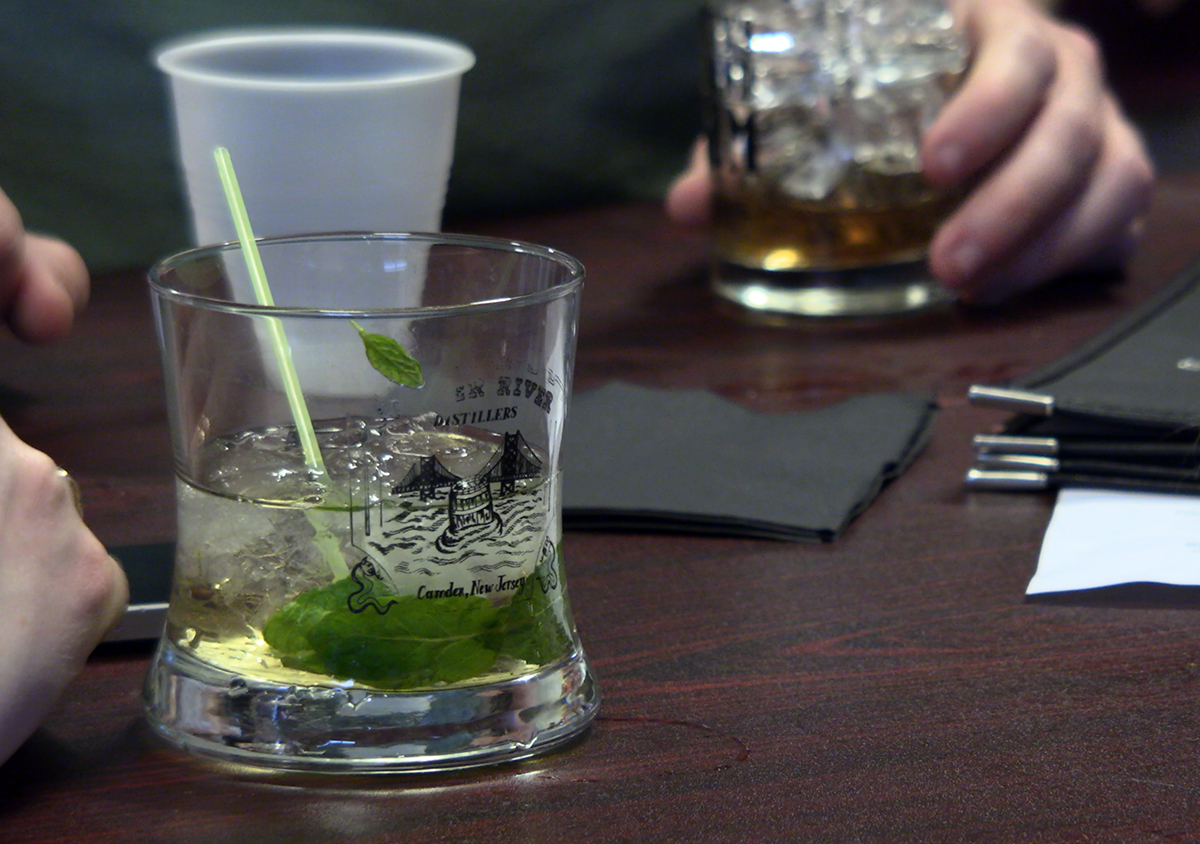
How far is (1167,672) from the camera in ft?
1.51

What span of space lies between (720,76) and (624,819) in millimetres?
678

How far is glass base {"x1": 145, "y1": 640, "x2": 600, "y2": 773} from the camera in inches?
14.8

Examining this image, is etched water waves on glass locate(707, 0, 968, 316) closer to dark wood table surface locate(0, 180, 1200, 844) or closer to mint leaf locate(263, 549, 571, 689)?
dark wood table surface locate(0, 180, 1200, 844)

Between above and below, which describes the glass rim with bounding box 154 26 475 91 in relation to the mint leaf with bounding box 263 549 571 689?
above

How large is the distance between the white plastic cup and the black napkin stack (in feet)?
1.00

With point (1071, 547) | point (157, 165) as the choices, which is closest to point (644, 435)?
point (1071, 547)

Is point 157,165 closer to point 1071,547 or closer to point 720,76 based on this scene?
point 720,76

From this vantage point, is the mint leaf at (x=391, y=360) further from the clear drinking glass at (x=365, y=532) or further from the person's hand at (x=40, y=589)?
the person's hand at (x=40, y=589)

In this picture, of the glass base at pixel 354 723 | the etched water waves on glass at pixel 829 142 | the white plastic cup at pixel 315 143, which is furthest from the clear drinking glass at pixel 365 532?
the etched water waves on glass at pixel 829 142

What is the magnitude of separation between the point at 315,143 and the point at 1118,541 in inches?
16.4

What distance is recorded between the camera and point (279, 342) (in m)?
0.37

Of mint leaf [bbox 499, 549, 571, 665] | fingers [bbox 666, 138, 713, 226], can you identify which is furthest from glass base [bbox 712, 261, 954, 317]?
mint leaf [bbox 499, 549, 571, 665]

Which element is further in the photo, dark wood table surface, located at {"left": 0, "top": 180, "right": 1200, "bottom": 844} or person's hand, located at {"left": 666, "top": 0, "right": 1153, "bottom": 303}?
person's hand, located at {"left": 666, "top": 0, "right": 1153, "bottom": 303}

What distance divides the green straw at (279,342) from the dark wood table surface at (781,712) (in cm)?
9
